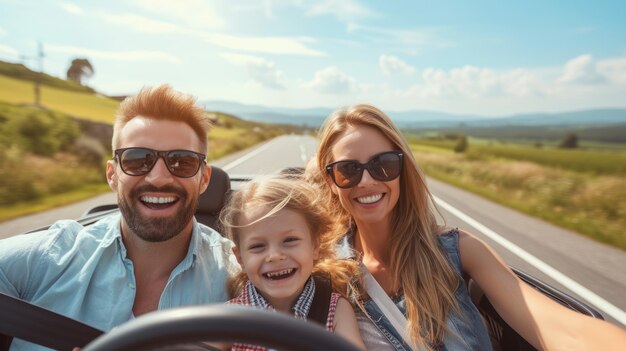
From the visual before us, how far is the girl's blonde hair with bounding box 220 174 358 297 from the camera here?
212cm

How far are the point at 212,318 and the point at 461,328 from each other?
154 cm

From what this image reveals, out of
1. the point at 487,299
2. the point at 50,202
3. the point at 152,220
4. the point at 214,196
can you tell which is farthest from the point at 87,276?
the point at 50,202

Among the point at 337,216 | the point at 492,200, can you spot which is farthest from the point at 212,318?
the point at 492,200

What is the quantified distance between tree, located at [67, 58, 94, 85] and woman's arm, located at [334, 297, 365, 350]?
6801 centimetres

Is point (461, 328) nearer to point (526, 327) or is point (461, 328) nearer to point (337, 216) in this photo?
point (526, 327)

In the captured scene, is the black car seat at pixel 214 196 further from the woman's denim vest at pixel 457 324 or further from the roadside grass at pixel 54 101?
the roadside grass at pixel 54 101

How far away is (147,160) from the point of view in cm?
210

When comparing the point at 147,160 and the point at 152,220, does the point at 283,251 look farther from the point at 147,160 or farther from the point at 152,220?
the point at 147,160

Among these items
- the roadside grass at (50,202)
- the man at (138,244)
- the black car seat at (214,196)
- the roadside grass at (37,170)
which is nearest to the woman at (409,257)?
the man at (138,244)

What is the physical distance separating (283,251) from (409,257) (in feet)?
2.33

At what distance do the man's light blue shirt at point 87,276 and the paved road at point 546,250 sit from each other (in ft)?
5.41

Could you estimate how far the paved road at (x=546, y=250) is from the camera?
491cm

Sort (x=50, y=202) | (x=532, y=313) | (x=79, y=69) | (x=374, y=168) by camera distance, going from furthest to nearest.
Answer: (x=79, y=69), (x=50, y=202), (x=374, y=168), (x=532, y=313)

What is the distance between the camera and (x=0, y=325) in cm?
165
